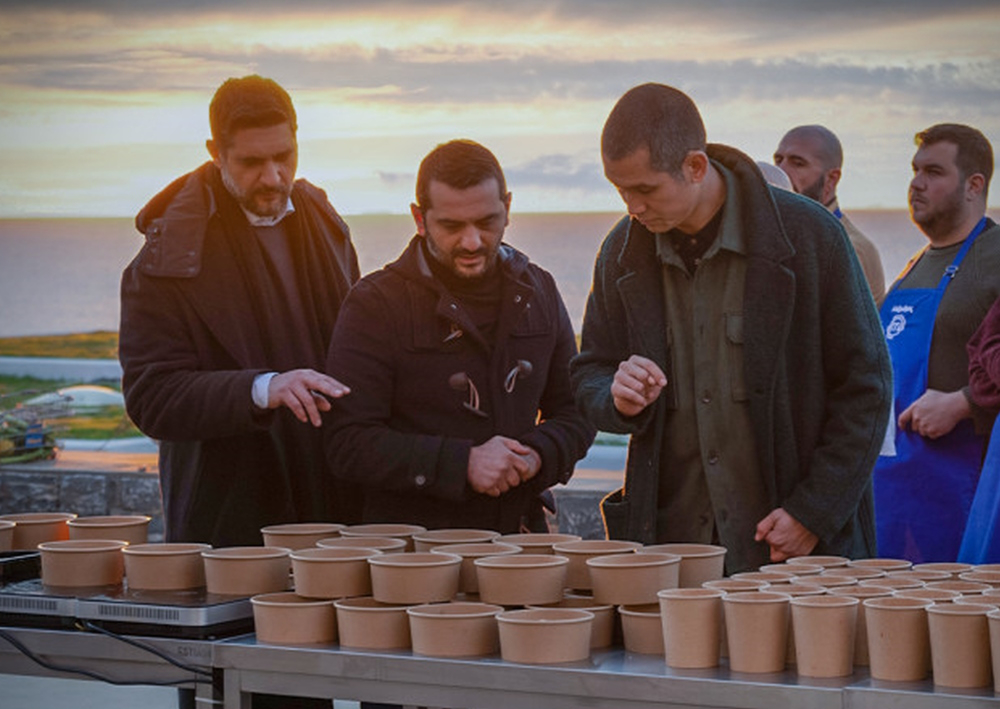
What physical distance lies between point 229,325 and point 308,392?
45 centimetres

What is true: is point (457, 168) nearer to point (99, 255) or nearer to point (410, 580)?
point (410, 580)

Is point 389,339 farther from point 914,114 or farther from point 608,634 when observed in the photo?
point 914,114

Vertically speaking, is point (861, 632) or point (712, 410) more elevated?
point (712, 410)

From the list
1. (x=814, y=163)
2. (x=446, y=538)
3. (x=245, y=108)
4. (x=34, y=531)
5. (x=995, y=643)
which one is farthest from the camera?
(x=814, y=163)

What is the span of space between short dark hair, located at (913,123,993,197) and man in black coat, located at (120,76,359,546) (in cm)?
203

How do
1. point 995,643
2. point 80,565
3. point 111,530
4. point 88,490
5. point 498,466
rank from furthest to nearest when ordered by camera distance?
point 88,490 → point 498,466 → point 111,530 → point 80,565 → point 995,643

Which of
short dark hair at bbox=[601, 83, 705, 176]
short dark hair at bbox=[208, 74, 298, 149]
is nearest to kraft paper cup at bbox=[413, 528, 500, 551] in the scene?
short dark hair at bbox=[601, 83, 705, 176]

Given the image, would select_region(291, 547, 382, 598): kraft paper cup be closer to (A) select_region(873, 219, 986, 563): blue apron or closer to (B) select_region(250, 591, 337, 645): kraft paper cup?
(B) select_region(250, 591, 337, 645): kraft paper cup

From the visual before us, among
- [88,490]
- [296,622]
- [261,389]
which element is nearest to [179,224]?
[261,389]

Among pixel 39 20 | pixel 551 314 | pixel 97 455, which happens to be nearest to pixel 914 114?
pixel 39 20

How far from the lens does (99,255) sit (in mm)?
53875

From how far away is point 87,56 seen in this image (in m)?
23.5

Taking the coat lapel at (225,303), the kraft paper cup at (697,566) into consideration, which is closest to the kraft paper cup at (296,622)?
the kraft paper cup at (697,566)

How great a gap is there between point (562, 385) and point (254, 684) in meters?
1.37
